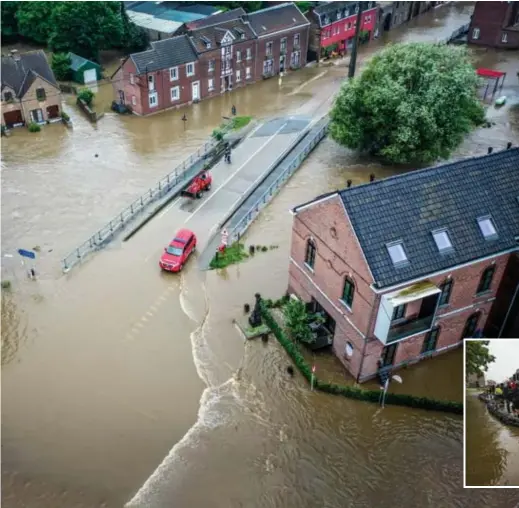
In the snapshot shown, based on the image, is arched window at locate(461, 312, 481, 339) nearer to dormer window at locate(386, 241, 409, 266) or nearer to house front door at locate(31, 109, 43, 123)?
dormer window at locate(386, 241, 409, 266)

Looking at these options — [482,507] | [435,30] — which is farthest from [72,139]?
[435,30]

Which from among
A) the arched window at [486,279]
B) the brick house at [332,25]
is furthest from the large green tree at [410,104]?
the brick house at [332,25]

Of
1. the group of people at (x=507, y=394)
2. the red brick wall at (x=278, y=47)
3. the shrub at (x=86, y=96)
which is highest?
the group of people at (x=507, y=394)

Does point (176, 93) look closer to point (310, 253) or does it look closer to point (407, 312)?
point (310, 253)

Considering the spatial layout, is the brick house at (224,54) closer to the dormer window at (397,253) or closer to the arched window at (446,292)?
the dormer window at (397,253)

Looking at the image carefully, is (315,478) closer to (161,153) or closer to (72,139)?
(161,153)

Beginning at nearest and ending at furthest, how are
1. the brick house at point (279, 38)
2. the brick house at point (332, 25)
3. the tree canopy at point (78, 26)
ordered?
the brick house at point (279, 38)
the tree canopy at point (78, 26)
the brick house at point (332, 25)
